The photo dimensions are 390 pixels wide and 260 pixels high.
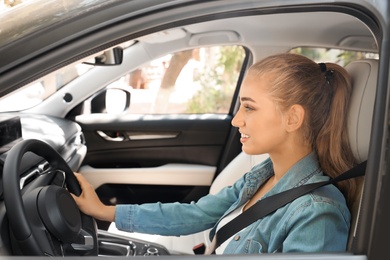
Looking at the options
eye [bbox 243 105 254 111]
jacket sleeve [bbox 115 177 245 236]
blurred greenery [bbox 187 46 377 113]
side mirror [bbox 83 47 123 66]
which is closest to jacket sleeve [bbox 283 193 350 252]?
eye [bbox 243 105 254 111]

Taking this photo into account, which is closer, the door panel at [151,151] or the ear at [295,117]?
the ear at [295,117]

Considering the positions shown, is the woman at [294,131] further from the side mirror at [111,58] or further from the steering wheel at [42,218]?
the side mirror at [111,58]

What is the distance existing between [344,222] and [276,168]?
301mm

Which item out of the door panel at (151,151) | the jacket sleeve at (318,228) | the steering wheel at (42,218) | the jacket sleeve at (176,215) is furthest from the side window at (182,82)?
the jacket sleeve at (318,228)

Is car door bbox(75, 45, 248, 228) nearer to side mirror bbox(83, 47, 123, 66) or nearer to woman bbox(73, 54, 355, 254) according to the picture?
side mirror bbox(83, 47, 123, 66)

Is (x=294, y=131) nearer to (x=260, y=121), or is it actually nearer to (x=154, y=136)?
(x=260, y=121)

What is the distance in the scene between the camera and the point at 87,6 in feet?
3.67

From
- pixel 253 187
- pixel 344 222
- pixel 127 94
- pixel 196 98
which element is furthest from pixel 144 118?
pixel 344 222

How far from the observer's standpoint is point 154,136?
124 inches

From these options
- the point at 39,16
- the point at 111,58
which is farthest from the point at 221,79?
the point at 39,16

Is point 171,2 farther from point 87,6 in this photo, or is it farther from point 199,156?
point 199,156

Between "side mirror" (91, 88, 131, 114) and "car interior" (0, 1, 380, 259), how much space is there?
0.02 m

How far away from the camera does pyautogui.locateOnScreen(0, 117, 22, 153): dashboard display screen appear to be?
1702 mm

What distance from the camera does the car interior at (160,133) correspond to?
167cm
